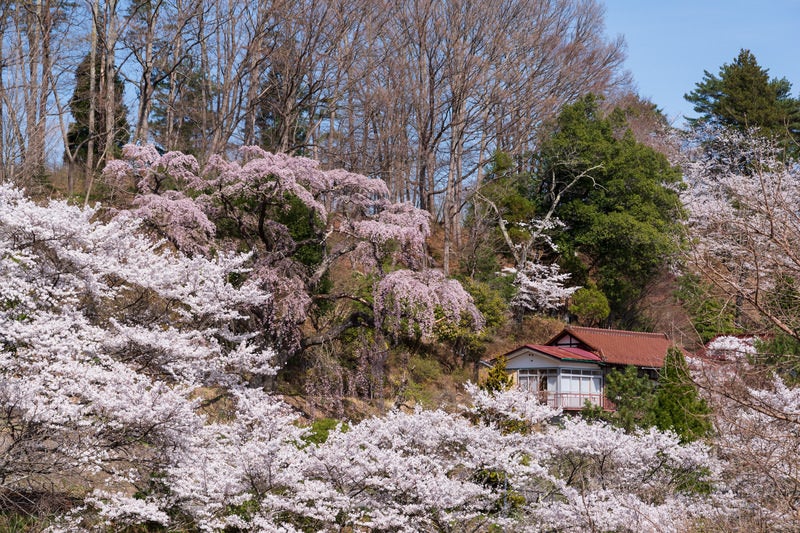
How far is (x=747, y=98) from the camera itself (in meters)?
31.2

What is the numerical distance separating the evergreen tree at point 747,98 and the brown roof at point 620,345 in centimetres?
1266

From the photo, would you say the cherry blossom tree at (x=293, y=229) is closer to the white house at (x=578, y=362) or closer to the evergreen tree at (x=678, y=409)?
the evergreen tree at (x=678, y=409)

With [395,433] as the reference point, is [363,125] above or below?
above

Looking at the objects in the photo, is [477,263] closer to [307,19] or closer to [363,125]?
[363,125]

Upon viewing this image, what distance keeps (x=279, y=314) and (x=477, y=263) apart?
10.9 meters

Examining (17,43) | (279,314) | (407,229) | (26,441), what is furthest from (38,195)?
(26,441)

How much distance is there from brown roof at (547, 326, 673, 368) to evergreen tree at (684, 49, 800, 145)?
1266 centimetres

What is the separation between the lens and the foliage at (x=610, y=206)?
80.8 ft

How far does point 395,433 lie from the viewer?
8.88 metres

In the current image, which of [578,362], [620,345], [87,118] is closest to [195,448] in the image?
[578,362]

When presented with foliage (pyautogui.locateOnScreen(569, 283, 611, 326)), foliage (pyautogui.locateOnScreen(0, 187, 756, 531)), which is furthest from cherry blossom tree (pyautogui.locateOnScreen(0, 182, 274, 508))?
foliage (pyautogui.locateOnScreen(569, 283, 611, 326))

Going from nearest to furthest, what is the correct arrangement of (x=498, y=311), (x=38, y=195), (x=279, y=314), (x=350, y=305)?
(x=279, y=314)
(x=38, y=195)
(x=350, y=305)
(x=498, y=311)

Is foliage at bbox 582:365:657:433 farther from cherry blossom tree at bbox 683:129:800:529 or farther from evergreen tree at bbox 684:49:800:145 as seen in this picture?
evergreen tree at bbox 684:49:800:145

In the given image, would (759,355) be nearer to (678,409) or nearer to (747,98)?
(678,409)
